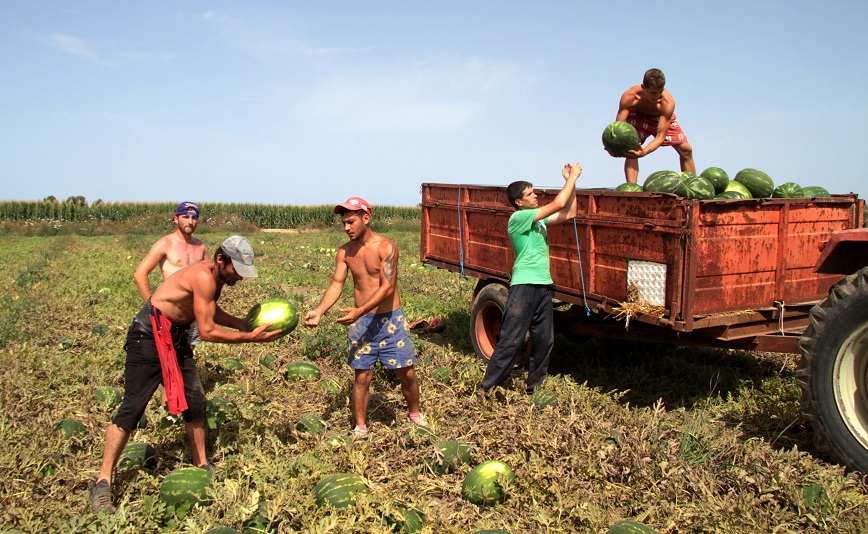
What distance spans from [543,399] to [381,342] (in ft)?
5.01

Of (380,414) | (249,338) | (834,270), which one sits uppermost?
(834,270)

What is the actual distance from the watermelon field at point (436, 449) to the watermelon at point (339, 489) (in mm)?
13

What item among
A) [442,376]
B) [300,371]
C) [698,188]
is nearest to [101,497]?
[300,371]

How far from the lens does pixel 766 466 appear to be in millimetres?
4402

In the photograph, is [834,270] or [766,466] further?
[834,270]

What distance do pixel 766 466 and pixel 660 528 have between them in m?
A: 1.01

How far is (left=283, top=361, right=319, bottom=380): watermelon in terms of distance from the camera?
23.7ft

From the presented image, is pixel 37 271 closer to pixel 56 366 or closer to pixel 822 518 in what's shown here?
pixel 56 366

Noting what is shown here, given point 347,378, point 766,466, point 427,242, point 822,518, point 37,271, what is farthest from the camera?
point 37,271

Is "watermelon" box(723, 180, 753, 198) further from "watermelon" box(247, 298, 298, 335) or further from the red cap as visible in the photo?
"watermelon" box(247, 298, 298, 335)

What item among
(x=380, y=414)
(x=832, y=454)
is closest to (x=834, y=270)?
(x=832, y=454)

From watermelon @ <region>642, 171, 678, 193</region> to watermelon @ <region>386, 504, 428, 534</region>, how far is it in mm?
3633

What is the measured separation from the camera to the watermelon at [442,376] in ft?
22.7

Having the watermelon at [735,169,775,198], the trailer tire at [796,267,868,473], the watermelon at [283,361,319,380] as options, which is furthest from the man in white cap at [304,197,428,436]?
the watermelon at [735,169,775,198]
